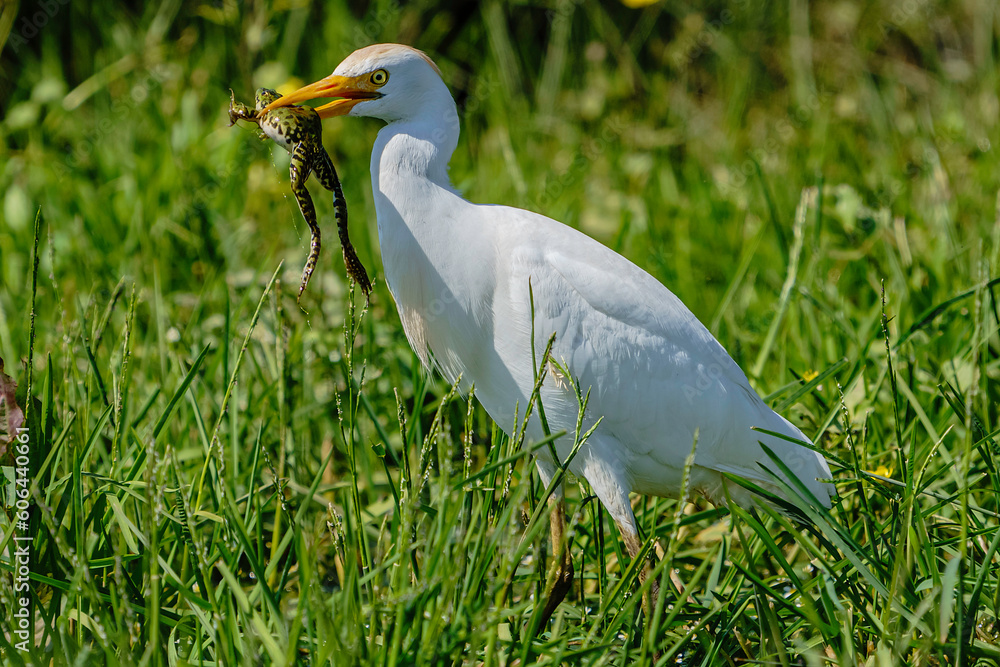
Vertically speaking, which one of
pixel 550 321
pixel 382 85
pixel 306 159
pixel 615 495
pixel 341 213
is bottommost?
pixel 615 495

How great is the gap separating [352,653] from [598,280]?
1113 millimetres

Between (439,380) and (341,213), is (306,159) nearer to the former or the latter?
(341,213)

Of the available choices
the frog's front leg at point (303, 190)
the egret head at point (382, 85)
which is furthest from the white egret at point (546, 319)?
the frog's front leg at point (303, 190)

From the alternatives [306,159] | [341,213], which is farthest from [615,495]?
[306,159]

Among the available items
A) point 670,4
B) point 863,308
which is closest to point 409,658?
point 863,308

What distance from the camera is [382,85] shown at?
2.07 meters

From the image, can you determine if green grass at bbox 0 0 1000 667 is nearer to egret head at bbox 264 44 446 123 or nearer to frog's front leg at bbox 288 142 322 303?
frog's front leg at bbox 288 142 322 303

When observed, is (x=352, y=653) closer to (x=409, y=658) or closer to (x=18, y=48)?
(x=409, y=658)

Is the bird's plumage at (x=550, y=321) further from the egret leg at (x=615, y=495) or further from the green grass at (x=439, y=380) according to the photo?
the green grass at (x=439, y=380)

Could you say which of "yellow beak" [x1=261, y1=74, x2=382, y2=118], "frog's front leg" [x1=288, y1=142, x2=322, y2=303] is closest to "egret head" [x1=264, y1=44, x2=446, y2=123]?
"yellow beak" [x1=261, y1=74, x2=382, y2=118]

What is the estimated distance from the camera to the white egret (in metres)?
2.07

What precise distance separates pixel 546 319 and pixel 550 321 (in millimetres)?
13

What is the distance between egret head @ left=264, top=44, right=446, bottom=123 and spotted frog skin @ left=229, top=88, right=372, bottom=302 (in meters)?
0.16

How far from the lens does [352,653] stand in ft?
4.31
